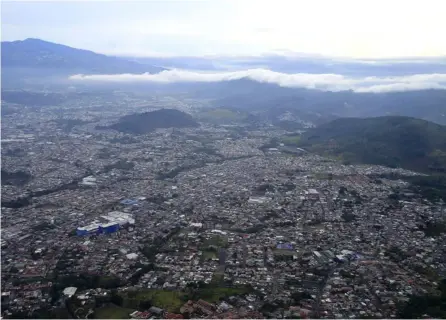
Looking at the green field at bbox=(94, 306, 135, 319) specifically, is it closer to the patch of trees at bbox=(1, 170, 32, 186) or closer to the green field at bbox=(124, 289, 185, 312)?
the green field at bbox=(124, 289, 185, 312)

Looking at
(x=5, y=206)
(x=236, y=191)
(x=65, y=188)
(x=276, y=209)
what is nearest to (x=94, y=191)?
(x=65, y=188)

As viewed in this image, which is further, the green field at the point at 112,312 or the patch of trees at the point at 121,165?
the patch of trees at the point at 121,165

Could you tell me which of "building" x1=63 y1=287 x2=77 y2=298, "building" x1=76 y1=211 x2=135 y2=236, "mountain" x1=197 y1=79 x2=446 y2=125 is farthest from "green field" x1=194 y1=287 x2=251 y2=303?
"mountain" x1=197 y1=79 x2=446 y2=125

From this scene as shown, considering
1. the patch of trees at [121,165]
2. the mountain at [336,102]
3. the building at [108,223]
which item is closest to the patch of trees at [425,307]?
the building at [108,223]

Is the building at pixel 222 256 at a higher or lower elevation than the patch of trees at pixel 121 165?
higher

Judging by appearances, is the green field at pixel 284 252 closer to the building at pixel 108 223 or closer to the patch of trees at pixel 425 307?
the patch of trees at pixel 425 307
